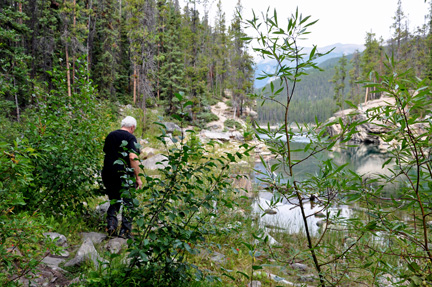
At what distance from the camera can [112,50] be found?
26672mm

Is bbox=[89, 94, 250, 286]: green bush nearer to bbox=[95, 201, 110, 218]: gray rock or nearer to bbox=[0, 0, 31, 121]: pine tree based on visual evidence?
bbox=[95, 201, 110, 218]: gray rock

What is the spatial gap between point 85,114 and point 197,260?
2842mm

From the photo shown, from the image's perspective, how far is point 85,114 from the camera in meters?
3.85

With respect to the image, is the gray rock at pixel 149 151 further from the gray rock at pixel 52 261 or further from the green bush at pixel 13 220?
the green bush at pixel 13 220

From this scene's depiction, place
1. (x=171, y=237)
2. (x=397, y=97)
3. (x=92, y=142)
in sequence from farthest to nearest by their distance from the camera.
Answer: (x=92, y=142), (x=171, y=237), (x=397, y=97)

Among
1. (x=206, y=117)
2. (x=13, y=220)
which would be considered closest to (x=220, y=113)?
(x=206, y=117)

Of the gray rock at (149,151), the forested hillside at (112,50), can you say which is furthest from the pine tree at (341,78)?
the gray rock at (149,151)

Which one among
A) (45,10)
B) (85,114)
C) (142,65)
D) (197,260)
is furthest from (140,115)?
(197,260)

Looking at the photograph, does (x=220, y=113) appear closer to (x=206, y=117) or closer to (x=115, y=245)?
(x=206, y=117)

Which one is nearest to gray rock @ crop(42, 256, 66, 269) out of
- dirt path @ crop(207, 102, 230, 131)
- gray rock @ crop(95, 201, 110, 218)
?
gray rock @ crop(95, 201, 110, 218)

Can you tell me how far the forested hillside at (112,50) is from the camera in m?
14.7

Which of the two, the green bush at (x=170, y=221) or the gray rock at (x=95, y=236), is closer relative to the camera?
the green bush at (x=170, y=221)

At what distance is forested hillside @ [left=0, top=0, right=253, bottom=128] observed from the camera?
14.7 meters

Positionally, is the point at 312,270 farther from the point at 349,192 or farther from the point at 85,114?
the point at 85,114
